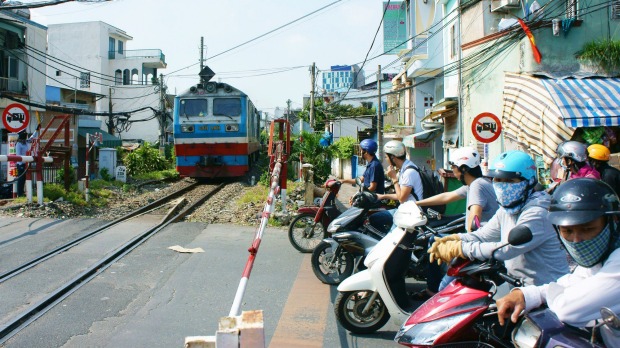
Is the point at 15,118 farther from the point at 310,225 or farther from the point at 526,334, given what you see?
the point at 526,334

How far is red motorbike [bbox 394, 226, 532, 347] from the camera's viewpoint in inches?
118

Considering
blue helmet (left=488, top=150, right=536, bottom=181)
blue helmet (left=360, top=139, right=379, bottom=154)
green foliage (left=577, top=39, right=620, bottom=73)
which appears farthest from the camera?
green foliage (left=577, top=39, right=620, bottom=73)

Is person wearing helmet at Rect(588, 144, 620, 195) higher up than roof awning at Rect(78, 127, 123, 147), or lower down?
lower down

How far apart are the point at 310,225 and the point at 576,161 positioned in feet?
11.7

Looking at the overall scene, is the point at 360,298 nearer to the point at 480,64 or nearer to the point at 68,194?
the point at 68,194

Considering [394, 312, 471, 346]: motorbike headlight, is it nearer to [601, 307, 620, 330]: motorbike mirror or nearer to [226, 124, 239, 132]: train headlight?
[601, 307, 620, 330]: motorbike mirror

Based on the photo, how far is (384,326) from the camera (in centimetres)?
507

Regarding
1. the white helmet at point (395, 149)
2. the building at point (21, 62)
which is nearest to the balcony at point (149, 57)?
the building at point (21, 62)

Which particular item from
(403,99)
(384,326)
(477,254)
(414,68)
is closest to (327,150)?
(414,68)

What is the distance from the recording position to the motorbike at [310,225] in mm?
7695

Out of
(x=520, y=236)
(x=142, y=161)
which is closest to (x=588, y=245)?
(x=520, y=236)

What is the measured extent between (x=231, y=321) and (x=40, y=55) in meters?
24.5

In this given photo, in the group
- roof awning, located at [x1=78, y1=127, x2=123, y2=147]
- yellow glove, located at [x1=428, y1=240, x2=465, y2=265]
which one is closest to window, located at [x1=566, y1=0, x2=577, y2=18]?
yellow glove, located at [x1=428, y1=240, x2=465, y2=265]

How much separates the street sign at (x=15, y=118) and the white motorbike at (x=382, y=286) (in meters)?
8.33
